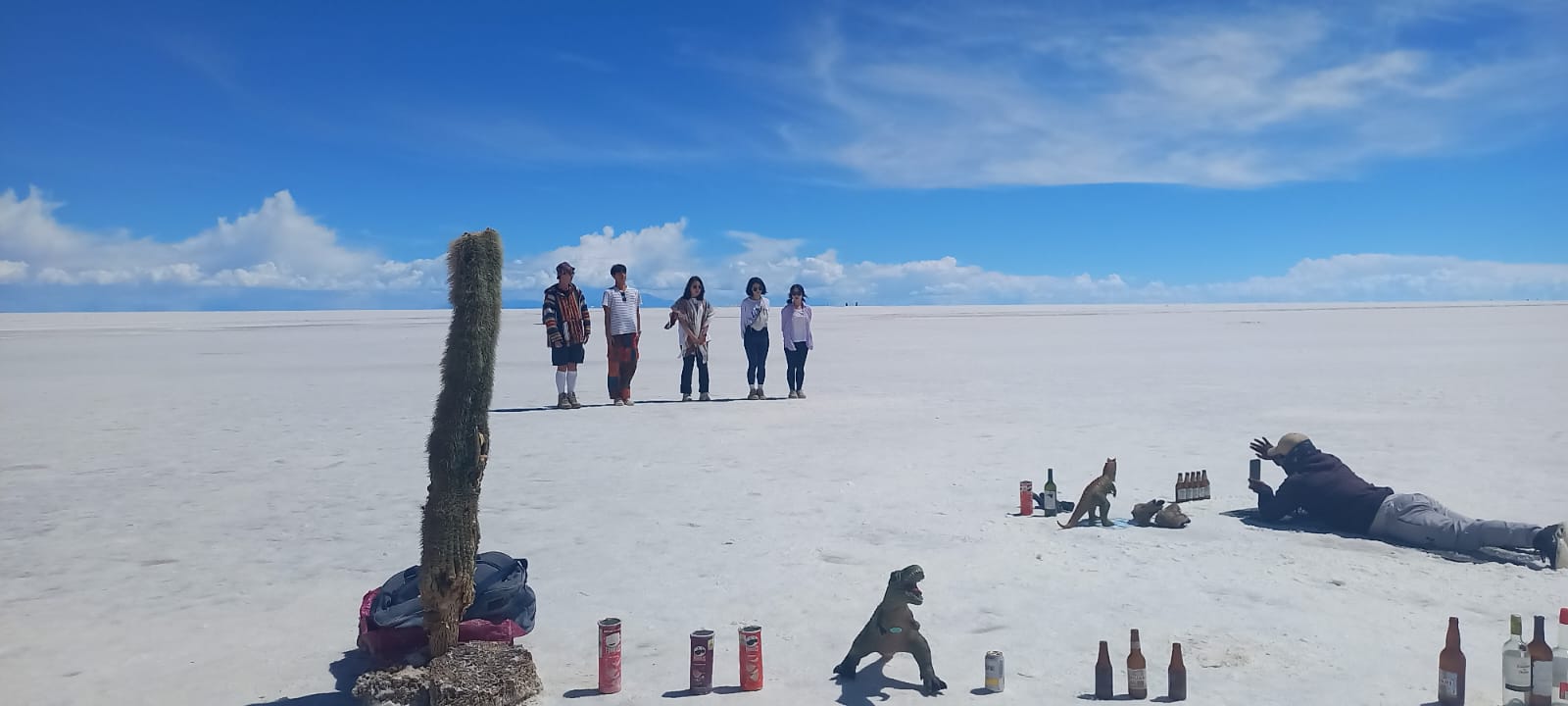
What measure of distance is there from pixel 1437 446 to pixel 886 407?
23.0 ft

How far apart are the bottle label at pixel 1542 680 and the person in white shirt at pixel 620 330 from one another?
479 inches

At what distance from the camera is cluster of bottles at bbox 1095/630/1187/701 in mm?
4230

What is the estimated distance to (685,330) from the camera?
15781 mm

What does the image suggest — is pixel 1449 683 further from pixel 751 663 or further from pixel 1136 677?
pixel 751 663

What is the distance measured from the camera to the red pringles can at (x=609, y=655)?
4.45m

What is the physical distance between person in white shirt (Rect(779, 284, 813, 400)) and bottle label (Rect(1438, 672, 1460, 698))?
1162cm

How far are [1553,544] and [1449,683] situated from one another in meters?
2.67

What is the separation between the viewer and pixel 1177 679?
4.23m

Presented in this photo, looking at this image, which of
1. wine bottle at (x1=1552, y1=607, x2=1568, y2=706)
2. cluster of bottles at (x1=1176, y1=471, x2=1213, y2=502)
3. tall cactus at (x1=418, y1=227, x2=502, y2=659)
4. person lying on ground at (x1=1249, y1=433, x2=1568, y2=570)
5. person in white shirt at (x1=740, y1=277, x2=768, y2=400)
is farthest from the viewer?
person in white shirt at (x1=740, y1=277, x2=768, y2=400)

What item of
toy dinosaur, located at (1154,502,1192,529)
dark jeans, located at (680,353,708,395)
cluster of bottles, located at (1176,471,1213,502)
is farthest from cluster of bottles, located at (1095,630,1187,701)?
dark jeans, located at (680,353,708,395)

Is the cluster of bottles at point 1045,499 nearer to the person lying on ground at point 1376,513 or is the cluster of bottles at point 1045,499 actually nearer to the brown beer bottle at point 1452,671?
the person lying on ground at point 1376,513

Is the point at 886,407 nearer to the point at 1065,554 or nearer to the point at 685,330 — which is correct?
the point at 685,330

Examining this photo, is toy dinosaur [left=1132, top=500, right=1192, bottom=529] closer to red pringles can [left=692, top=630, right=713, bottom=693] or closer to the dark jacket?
the dark jacket

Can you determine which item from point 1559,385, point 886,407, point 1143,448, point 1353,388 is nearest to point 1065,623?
point 1143,448
